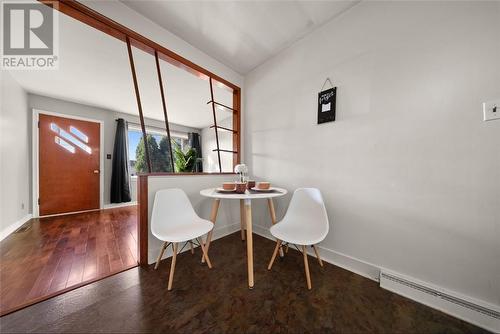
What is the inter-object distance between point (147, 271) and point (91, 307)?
416 mm

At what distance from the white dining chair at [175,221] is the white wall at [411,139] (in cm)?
122

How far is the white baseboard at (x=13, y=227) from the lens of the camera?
6.81 feet

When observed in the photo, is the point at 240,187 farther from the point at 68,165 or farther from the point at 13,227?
the point at 68,165

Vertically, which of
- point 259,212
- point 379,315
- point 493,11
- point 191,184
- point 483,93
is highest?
point 493,11

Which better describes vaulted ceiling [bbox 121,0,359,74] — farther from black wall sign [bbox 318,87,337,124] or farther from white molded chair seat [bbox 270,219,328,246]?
white molded chair seat [bbox 270,219,328,246]

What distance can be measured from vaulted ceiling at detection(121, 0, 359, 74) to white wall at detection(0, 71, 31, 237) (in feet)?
8.17

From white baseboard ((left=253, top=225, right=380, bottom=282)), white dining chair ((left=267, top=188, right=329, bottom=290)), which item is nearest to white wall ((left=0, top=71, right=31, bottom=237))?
white dining chair ((left=267, top=188, right=329, bottom=290))

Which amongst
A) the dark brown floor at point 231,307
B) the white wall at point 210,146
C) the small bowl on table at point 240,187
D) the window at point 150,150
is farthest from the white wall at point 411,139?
the window at point 150,150

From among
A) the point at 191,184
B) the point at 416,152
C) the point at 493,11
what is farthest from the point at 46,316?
the point at 493,11

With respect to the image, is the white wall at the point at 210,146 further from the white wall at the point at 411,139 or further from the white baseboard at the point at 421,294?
the white baseboard at the point at 421,294

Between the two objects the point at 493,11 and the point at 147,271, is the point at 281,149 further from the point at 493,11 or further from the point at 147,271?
the point at 147,271

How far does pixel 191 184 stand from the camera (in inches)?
75.3

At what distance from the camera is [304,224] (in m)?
1.55

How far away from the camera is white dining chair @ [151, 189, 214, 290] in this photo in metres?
1.33
